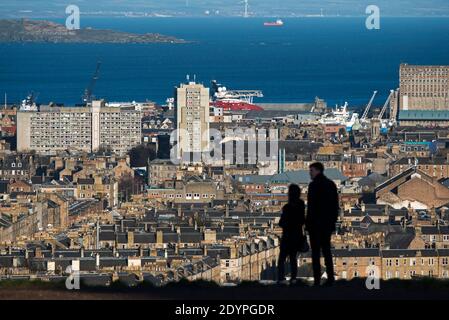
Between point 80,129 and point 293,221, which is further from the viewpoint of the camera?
point 80,129

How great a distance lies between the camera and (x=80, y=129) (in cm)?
8369

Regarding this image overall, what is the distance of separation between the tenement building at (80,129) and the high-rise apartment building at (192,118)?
6.36ft

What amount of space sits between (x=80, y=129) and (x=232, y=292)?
65136 mm

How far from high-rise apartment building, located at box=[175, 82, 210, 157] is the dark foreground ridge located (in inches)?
2170

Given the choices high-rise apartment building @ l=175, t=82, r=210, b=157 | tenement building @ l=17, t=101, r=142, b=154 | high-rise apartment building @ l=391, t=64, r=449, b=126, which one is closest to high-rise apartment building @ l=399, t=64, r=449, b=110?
high-rise apartment building @ l=391, t=64, r=449, b=126

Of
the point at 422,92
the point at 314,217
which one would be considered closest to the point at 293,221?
the point at 314,217

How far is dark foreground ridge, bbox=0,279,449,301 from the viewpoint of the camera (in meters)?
18.3

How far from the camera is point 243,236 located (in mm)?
43094

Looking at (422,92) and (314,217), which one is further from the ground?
(314,217)

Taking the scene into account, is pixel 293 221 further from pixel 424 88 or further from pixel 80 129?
pixel 424 88

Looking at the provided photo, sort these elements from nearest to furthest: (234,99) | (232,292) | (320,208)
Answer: (320,208) → (232,292) → (234,99)

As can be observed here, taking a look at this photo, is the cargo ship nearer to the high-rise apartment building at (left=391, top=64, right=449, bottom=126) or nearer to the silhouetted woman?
the high-rise apartment building at (left=391, top=64, right=449, bottom=126)

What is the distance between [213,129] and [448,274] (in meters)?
43.8
